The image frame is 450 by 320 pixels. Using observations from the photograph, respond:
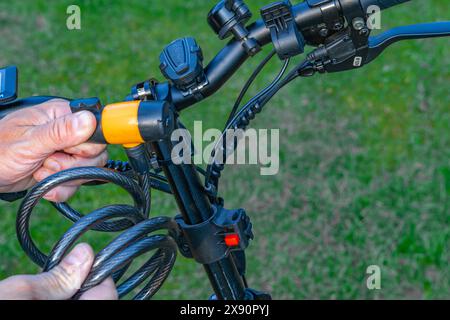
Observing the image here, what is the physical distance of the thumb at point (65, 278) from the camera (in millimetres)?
1356

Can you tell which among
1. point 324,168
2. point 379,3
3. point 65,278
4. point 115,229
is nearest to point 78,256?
point 65,278

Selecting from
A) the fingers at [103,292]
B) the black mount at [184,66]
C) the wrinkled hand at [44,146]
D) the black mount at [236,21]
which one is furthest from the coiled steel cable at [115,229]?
the black mount at [236,21]

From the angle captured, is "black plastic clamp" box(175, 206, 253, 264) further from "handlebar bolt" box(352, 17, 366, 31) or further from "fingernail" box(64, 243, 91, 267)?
"handlebar bolt" box(352, 17, 366, 31)

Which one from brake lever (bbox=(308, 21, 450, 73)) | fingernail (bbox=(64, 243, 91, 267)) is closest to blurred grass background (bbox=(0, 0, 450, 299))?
brake lever (bbox=(308, 21, 450, 73))

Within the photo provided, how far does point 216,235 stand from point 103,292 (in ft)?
1.27

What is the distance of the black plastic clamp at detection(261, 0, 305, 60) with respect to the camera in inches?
62.3

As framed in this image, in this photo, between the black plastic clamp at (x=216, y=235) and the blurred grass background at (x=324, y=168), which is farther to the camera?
the blurred grass background at (x=324, y=168)

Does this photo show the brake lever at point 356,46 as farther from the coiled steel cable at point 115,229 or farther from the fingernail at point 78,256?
the fingernail at point 78,256

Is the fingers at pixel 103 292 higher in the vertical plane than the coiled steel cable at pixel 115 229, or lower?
lower

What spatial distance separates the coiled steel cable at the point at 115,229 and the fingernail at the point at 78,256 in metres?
0.03

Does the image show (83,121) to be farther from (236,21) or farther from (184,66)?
(236,21)
